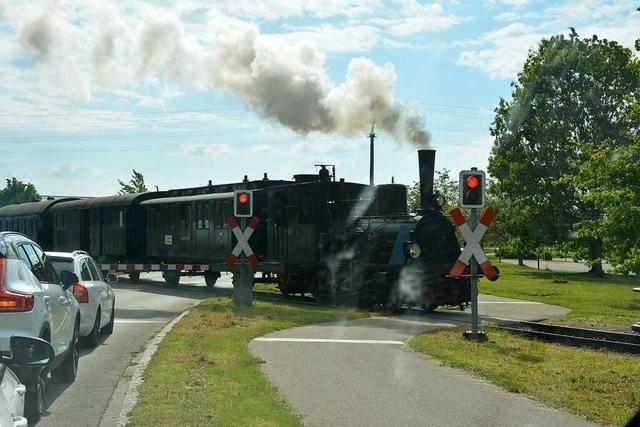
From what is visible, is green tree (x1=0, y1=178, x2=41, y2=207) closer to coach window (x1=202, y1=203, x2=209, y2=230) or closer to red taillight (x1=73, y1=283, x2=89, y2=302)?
coach window (x1=202, y1=203, x2=209, y2=230)

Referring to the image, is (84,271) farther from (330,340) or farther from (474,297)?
(474,297)

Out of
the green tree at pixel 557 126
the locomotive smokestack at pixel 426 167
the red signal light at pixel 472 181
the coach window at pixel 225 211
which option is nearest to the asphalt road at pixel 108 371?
the coach window at pixel 225 211

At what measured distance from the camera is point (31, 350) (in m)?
5.79

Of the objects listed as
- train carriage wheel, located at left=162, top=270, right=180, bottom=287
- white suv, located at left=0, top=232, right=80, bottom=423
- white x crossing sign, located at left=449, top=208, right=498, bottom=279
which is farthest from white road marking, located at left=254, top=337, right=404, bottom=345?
train carriage wheel, located at left=162, top=270, right=180, bottom=287

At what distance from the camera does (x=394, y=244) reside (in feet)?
61.3

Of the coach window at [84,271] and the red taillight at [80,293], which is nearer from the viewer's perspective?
the red taillight at [80,293]

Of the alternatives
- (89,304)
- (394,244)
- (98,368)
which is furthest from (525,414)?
(394,244)

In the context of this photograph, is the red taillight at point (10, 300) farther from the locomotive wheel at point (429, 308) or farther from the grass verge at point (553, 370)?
the locomotive wheel at point (429, 308)

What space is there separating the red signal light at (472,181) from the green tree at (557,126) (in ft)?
94.1

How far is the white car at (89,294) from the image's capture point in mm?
12195

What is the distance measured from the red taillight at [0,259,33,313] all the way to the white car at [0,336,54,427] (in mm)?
591

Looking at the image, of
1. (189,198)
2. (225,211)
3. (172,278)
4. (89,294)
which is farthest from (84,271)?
(172,278)

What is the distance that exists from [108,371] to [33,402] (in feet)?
10.9

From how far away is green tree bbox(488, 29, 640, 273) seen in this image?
41.4m
